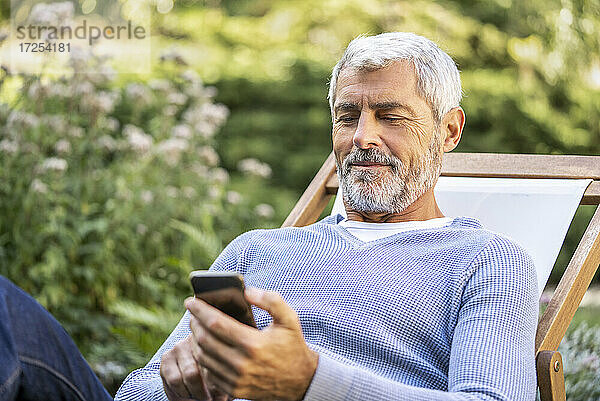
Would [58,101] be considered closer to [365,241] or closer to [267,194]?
[365,241]

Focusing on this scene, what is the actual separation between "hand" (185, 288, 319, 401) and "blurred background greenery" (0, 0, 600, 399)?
2183 mm

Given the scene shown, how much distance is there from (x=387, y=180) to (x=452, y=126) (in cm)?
28

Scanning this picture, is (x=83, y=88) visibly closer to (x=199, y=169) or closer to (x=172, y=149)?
(x=172, y=149)

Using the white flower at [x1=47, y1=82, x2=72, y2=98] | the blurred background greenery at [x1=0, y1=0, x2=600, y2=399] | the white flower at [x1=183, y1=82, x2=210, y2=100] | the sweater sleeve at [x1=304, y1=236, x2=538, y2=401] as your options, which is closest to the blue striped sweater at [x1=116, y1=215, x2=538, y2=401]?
the sweater sleeve at [x1=304, y1=236, x2=538, y2=401]

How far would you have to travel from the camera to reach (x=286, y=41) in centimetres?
891

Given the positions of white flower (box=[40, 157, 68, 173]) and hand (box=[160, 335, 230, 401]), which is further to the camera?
white flower (box=[40, 157, 68, 173])

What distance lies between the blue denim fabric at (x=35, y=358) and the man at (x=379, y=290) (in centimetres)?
20

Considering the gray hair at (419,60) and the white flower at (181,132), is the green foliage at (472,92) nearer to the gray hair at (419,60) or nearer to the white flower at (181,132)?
the white flower at (181,132)

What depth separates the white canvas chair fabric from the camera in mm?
2408

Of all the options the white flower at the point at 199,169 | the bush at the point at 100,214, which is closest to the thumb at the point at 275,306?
the bush at the point at 100,214

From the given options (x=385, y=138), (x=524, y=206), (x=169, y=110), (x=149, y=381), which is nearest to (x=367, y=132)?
(x=385, y=138)

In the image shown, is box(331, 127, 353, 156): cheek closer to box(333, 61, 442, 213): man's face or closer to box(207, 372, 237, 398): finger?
box(333, 61, 442, 213): man's face

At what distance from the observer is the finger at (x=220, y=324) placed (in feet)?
4.25

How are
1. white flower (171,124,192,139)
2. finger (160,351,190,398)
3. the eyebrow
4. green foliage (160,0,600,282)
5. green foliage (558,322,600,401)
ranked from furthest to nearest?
green foliage (160,0,600,282) → white flower (171,124,192,139) → green foliage (558,322,600,401) → the eyebrow → finger (160,351,190,398)
